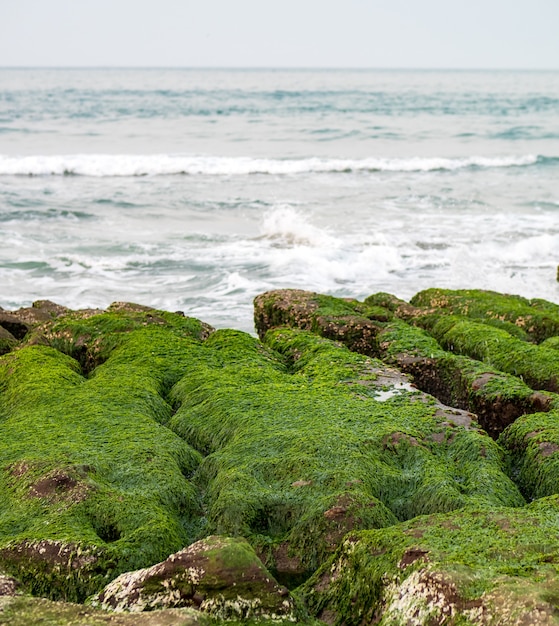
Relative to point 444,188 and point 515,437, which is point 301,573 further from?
point 444,188

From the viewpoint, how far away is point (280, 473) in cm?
548

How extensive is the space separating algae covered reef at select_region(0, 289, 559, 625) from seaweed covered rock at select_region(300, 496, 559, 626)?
0.01m

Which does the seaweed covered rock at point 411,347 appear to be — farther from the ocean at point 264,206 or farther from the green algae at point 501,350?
the ocean at point 264,206

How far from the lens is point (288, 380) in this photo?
7.49 m

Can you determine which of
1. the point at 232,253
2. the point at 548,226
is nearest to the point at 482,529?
the point at 232,253

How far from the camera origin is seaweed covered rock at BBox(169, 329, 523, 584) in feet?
15.9

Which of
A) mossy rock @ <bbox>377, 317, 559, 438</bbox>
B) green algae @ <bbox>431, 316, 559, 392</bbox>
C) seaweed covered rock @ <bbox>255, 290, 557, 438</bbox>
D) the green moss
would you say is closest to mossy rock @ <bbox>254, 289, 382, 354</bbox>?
seaweed covered rock @ <bbox>255, 290, 557, 438</bbox>

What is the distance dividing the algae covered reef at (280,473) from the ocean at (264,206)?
221 inches

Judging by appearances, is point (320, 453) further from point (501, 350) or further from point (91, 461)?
point (501, 350)

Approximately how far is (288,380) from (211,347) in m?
1.33

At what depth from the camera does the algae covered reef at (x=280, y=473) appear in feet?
12.2

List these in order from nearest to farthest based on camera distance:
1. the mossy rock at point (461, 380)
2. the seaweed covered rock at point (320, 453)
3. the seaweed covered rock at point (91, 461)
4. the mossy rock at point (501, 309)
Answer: the seaweed covered rock at point (91, 461) < the seaweed covered rock at point (320, 453) < the mossy rock at point (461, 380) < the mossy rock at point (501, 309)

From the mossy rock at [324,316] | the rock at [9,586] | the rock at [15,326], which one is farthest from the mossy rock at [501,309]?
the rock at [9,586]

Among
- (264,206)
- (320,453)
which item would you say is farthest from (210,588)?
(264,206)
